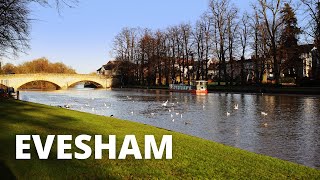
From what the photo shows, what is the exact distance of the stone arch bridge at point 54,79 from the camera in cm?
9212

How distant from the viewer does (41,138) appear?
10.1 m

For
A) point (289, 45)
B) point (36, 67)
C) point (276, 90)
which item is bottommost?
point (276, 90)

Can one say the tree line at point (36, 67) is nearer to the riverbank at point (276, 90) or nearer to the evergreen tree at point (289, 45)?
the riverbank at point (276, 90)

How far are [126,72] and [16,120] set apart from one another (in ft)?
315

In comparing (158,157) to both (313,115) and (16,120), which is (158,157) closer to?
(16,120)

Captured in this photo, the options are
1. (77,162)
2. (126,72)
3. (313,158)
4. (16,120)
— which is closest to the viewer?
(77,162)

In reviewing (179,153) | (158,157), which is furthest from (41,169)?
(179,153)

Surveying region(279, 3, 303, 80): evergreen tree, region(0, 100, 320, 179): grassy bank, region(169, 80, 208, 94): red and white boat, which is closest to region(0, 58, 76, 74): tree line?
region(169, 80, 208, 94): red and white boat

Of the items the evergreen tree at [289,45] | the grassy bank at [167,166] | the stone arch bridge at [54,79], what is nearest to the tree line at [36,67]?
the stone arch bridge at [54,79]

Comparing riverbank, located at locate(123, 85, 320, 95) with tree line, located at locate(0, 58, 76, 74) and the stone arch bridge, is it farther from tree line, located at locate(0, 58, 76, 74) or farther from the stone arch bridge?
tree line, located at locate(0, 58, 76, 74)

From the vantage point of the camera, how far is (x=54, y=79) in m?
106

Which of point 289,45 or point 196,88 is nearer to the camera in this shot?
point 196,88

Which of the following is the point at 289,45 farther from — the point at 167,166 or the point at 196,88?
the point at 167,166

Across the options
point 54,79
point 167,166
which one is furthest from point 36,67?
point 167,166
